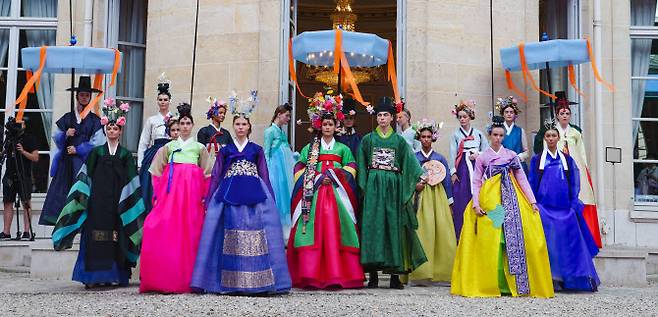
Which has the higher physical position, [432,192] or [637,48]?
[637,48]

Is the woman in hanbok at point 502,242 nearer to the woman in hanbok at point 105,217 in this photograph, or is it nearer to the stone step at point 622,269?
the stone step at point 622,269

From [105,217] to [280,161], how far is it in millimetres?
2042

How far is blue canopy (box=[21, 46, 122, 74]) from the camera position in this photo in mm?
8086

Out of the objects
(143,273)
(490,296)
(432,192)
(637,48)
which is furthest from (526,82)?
(143,273)

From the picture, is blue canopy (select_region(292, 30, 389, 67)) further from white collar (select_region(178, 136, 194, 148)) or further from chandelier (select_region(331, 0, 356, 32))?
chandelier (select_region(331, 0, 356, 32))

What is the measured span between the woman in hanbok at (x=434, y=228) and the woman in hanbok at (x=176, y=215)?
1888mm

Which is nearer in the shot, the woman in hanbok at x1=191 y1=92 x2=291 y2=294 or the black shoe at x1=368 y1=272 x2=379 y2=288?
the woman in hanbok at x1=191 y1=92 x2=291 y2=294

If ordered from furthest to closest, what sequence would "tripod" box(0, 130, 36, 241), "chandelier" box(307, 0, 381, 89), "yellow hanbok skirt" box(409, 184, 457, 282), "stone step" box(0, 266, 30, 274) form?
"chandelier" box(307, 0, 381, 89)
"tripod" box(0, 130, 36, 241)
"stone step" box(0, 266, 30, 274)
"yellow hanbok skirt" box(409, 184, 457, 282)

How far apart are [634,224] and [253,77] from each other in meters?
4.70

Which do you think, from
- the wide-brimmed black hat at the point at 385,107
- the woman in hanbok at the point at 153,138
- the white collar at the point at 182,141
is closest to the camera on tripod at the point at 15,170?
the woman in hanbok at the point at 153,138

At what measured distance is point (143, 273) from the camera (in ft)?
20.5

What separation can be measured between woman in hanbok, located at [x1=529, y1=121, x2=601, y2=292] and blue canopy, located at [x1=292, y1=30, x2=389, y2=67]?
1988mm

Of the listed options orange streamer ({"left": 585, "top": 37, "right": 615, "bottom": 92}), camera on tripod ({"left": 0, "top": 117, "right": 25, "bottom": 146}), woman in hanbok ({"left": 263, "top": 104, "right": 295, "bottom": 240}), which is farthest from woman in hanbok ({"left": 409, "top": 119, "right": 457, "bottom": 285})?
camera on tripod ({"left": 0, "top": 117, "right": 25, "bottom": 146})

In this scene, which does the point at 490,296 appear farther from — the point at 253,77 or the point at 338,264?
the point at 253,77
